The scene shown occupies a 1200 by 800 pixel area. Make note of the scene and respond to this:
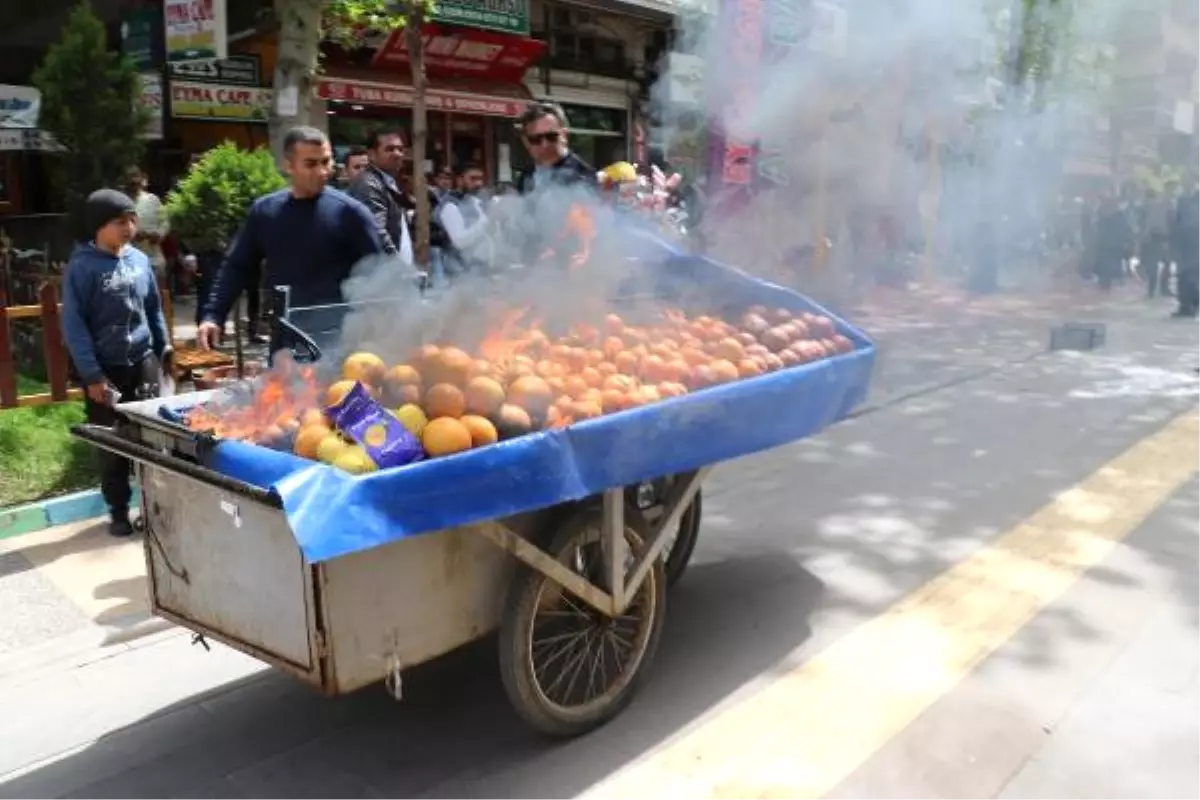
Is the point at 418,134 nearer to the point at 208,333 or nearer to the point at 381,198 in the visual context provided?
the point at 381,198

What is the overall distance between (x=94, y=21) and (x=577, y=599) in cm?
611

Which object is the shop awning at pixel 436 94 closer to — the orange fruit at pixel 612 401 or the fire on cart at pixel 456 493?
the fire on cart at pixel 456 493

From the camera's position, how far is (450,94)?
13.4 meters

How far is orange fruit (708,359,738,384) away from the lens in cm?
343

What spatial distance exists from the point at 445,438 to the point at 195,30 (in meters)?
7.33

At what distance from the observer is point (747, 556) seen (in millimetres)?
4750

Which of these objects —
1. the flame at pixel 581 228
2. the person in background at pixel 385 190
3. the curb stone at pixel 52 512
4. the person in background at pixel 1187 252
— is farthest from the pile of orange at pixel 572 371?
the person in background at pixel 1187 252

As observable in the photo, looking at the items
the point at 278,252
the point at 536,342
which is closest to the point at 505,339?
the point at 536,342

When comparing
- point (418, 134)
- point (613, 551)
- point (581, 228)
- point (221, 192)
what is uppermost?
point (418, 134)

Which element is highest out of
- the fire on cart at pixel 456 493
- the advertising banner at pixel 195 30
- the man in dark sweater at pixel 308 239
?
the advertising banner at pixel 195 30

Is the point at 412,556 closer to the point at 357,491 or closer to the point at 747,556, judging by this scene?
the point at 357,491

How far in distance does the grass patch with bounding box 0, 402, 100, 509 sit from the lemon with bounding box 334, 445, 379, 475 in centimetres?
327

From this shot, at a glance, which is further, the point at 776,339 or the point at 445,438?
the point at 776,339

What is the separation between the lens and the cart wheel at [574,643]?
2.91 m
